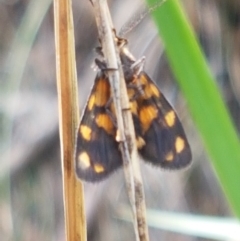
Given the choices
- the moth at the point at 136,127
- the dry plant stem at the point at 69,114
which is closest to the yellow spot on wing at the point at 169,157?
the moth at the point at 136,127

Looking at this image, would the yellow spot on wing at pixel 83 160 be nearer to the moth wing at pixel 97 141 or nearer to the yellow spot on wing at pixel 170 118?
the moth wing at pixel 97 141

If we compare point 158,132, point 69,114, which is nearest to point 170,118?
point 158,132

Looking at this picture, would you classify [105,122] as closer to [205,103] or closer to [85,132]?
[85,132]

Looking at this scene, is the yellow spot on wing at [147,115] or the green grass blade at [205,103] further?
the yellow spot on wing at [147,115]

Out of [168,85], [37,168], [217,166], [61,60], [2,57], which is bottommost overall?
[217,166]

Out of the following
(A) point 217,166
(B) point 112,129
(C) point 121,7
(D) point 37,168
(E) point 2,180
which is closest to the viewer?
(A) point 217,166

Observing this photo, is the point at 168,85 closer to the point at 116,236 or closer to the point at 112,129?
the point at 116,236

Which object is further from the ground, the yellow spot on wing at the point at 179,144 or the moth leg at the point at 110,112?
the moth leg at the point at 110,112

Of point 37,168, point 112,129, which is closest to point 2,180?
point 37,168
